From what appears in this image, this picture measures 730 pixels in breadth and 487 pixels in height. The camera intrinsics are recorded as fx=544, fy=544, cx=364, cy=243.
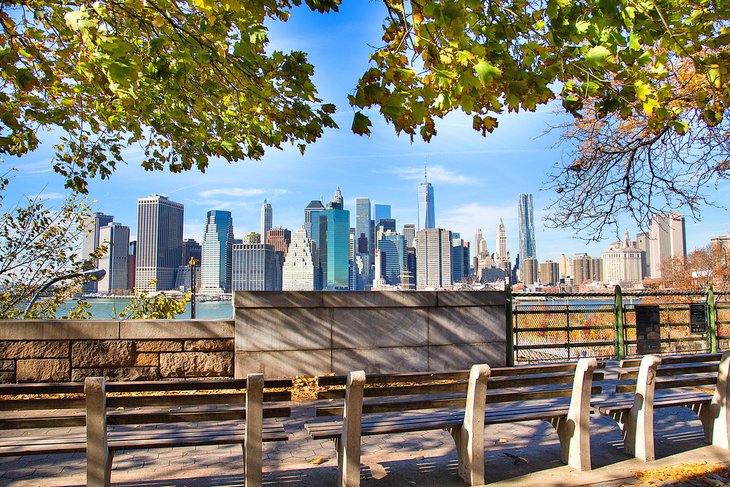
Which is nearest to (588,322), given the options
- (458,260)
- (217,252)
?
(217,252)

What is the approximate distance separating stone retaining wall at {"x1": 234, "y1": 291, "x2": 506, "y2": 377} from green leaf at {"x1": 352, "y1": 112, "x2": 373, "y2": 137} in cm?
326

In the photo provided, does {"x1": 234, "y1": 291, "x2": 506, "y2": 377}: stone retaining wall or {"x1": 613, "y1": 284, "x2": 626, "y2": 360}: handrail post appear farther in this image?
{"x1": 613, "y1": 284, "x2": 626, "y2": 360}: handrail post

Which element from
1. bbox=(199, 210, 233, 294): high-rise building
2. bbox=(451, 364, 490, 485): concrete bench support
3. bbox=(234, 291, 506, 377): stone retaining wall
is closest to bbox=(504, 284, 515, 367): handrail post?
bbox=(234, 291, 506, 377): stone retaining wall

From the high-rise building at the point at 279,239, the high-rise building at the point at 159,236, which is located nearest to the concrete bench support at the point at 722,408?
the high-rise building at the point at 159,236

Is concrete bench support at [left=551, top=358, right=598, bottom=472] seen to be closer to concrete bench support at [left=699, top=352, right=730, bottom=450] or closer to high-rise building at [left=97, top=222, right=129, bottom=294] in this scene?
concrete bench support at [left=699, top=352, right=730, bottom=450]

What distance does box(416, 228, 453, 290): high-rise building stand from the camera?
86.3 meters

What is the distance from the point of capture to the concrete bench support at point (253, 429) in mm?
3451

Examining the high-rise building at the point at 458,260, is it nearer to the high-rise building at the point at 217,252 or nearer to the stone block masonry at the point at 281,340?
the high-rise building at the point at 217,252

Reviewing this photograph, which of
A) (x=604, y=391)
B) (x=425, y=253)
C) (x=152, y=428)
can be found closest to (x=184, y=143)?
(x=152, y=428)

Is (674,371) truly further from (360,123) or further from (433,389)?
(360,123)

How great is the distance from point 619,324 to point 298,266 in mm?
74150

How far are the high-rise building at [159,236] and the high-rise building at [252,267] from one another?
19.2 metres

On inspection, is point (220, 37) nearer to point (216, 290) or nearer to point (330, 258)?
point (216, 290)

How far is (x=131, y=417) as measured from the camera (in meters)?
3.28
